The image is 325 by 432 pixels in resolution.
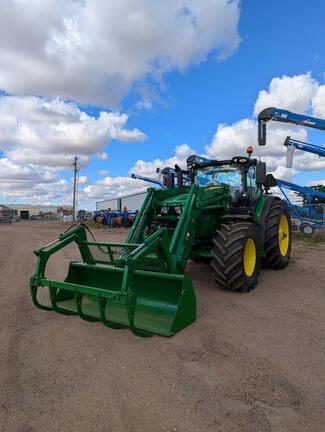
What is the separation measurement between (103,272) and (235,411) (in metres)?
3.21

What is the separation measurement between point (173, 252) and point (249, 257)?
6.08 feet

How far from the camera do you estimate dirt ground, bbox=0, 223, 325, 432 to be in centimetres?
294

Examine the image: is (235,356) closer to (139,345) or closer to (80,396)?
(139,345)

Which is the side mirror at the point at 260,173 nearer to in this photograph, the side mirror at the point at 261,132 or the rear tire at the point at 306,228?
the side mirror at the point at 261,132

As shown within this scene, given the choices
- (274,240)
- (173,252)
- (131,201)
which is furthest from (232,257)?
(131,201)

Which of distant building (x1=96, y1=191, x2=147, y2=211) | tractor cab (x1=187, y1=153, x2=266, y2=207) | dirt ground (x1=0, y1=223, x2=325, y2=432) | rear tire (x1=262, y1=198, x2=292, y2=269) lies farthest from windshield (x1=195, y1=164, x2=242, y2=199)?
distant building (x1=96, y1=191, x2=147, y2=211)

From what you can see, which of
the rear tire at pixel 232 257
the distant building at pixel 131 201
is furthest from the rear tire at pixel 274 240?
the distant building at pixel 131 201

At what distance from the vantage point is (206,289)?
6.68 m

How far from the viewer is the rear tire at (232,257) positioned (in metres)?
6.05

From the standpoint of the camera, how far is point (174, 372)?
3.68m

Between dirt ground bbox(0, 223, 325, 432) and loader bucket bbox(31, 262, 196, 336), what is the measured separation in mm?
214

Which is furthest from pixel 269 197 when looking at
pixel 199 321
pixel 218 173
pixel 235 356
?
pixel 235 356

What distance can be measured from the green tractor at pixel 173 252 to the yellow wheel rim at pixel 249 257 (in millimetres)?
18

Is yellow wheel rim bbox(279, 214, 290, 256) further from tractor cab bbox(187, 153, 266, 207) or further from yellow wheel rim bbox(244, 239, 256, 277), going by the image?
yellow wheel rim bbox(244, 239, 256, 277)
